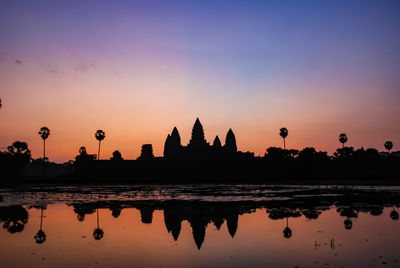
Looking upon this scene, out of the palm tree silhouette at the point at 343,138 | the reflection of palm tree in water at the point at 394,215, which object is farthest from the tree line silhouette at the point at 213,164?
the reflection of palm tree in water at the point at 394,215

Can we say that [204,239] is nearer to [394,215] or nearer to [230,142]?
[394,215]

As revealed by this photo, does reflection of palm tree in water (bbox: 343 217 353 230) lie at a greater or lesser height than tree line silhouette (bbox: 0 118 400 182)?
lesser

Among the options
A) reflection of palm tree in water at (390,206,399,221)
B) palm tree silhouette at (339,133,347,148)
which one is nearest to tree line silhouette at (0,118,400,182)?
palm tree silhouette at (339,133,347,148)

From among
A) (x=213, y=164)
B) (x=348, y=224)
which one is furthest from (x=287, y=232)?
(x=213, y=164)

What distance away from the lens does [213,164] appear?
125 m

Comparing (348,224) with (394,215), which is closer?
(348,224)

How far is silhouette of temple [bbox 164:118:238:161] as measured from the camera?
140m

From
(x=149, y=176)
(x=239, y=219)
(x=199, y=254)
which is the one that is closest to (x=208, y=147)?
(x=149, y=176)

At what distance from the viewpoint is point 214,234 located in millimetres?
17359

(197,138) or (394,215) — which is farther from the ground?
(197,138)

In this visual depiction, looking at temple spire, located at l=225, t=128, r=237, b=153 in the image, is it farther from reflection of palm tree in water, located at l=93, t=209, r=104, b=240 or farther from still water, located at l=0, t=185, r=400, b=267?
reflection of palm tree in water, located at l=93, t=209, r=104, b=240

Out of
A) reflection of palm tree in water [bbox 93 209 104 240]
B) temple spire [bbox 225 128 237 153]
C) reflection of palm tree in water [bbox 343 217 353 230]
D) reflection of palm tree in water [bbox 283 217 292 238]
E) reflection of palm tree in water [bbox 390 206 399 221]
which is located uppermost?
temple spire [bbox 225 128 237 153]

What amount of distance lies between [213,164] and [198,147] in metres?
23.5

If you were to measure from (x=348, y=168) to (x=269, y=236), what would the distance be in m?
97.3
